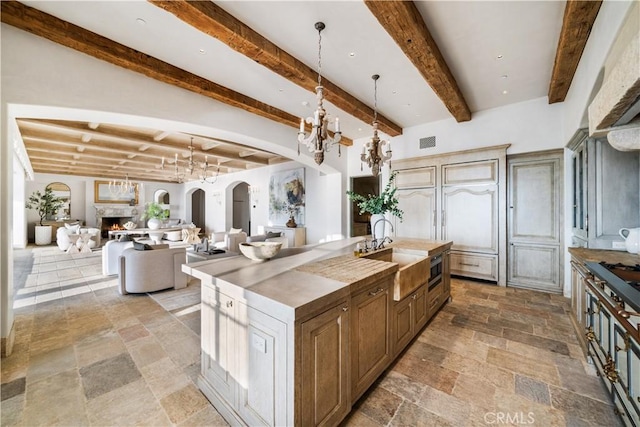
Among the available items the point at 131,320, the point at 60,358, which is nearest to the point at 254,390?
the point at 60,358

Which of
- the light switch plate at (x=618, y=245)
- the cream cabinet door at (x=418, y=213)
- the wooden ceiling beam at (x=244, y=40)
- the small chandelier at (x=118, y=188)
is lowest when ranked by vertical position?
the light switch plate at (x=618, y=245)

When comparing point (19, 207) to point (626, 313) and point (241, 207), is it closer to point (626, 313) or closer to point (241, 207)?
point (241, 207)

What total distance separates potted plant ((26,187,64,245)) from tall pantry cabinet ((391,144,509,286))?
12671mm

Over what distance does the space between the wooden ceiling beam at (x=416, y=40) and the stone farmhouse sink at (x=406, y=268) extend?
2.09 meters

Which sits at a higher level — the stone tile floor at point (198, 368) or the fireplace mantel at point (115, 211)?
the fireplace mantel at point (115, 211)

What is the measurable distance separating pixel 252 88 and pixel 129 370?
3.50 metres

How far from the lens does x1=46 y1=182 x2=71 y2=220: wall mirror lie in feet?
33.8

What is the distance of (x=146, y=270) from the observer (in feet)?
12.8

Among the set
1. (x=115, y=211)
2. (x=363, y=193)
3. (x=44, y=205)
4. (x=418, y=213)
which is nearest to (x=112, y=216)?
(x=115, y=211)

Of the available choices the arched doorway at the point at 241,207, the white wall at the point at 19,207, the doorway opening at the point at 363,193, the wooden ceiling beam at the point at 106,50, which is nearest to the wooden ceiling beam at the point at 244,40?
the wooden ceiling beam at the point at 106,50

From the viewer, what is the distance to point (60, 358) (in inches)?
90.1

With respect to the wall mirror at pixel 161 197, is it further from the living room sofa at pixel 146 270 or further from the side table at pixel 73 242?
the living room sofa at pixel 146 270

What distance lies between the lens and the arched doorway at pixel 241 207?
40.9ft

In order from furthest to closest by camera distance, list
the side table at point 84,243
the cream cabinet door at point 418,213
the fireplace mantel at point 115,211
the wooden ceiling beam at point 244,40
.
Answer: the fireplace mantel at point 115,211, the side table at point 84,243, the cream cabinet door at point 418,213, the wooden ceiling beam at point 244,40
